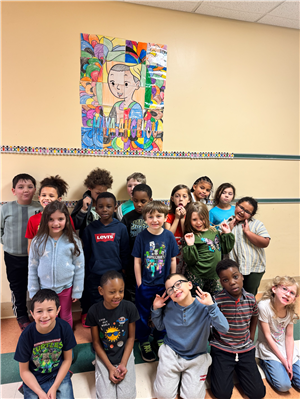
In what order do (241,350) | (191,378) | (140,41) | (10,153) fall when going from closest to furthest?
(191,378) < (241,350) < (10,153) < (140,41)

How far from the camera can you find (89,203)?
220 centimetres

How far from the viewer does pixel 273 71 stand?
2855 millimetres

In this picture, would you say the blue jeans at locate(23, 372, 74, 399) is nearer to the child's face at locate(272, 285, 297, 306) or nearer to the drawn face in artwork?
the child's face at locate(272, 285, 297, 306)

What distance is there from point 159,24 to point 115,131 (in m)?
1.08

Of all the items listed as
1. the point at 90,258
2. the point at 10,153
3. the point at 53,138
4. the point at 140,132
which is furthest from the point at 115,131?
the point at 90,258

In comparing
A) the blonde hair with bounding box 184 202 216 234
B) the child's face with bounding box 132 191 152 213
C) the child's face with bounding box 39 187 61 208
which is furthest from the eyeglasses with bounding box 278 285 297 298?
the child's face with bounding box 39 187 61 208

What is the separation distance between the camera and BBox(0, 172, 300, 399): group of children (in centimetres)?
157

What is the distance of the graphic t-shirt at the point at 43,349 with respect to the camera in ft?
4.75

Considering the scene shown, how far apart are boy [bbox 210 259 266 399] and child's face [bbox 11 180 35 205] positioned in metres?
1.57

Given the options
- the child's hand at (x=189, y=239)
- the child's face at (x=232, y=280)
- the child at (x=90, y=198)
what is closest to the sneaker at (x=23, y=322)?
the child at (x=90, y=198)

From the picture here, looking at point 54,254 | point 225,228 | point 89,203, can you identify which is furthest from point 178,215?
point 54,254

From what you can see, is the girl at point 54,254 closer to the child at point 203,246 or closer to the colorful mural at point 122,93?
the child at point 203,246

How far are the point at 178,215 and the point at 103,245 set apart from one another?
0.62 meters

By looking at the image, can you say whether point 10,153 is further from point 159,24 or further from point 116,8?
point 159,24
